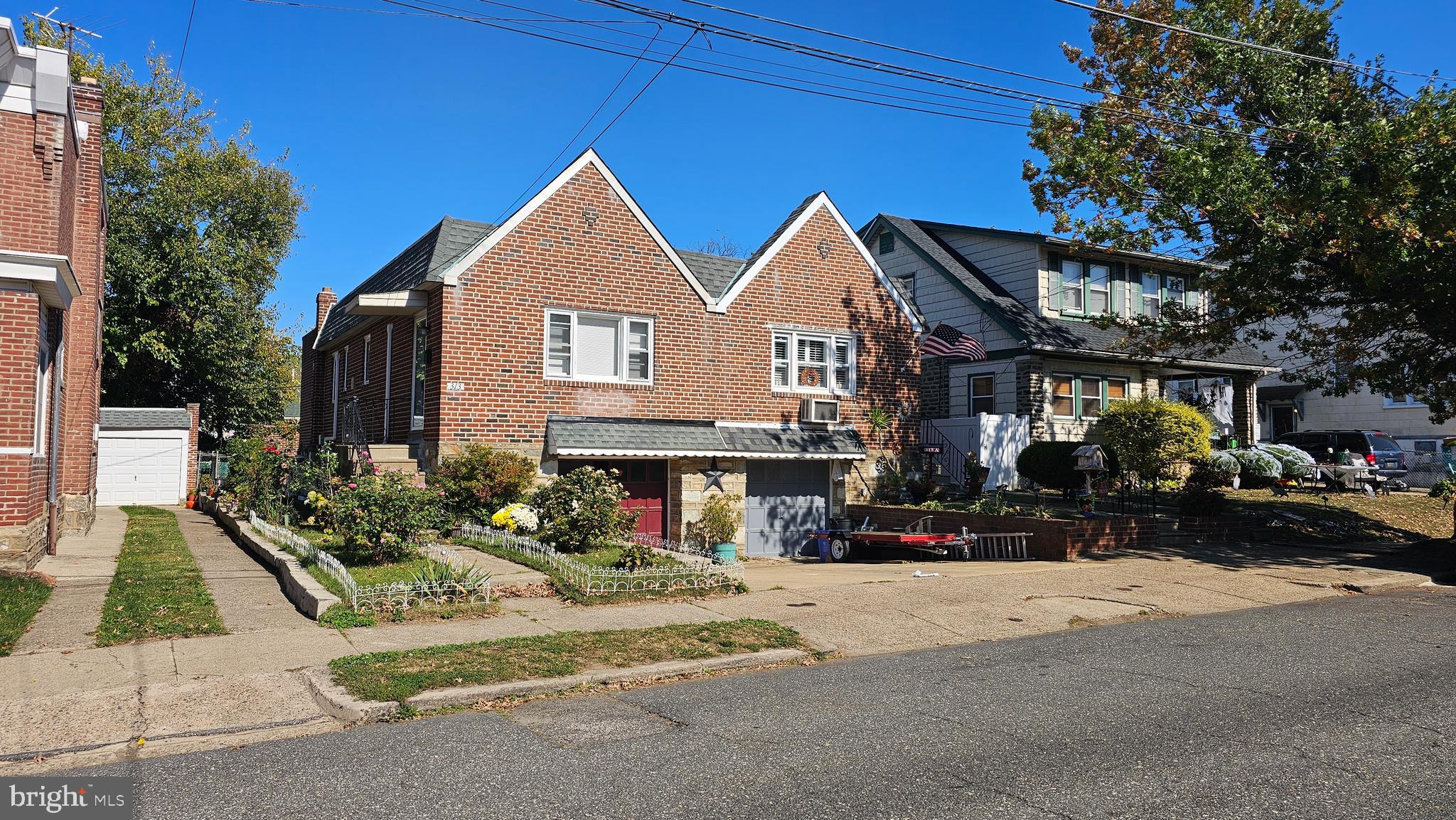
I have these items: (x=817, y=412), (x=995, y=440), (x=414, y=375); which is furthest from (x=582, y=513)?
(x=995, y=440)

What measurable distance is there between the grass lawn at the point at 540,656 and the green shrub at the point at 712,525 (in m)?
9.47

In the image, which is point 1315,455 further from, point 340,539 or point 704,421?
point 340,539

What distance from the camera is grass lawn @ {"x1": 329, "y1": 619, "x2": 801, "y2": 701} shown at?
24.1 feet

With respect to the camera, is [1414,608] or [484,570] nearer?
[1414,608]

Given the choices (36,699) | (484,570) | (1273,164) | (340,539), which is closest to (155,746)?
(36,699)

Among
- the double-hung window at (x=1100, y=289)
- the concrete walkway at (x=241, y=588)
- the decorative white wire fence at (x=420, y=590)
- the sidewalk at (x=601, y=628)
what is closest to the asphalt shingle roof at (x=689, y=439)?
the sidewalk at (x=601, y=628)

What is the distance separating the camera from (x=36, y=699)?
265 inches

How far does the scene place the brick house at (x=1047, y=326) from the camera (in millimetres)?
25562

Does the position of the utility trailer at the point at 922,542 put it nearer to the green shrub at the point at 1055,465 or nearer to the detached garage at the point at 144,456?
the green shrub at the point at 1055,465

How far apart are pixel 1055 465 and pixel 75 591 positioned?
61.6ft

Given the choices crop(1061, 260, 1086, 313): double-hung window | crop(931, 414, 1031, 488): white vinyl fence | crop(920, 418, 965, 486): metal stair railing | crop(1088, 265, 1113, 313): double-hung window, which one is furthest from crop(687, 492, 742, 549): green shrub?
crop(1088, 265, 1113, 313): double-hung window

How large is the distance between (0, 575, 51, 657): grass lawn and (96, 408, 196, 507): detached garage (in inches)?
734

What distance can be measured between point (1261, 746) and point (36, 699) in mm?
8366

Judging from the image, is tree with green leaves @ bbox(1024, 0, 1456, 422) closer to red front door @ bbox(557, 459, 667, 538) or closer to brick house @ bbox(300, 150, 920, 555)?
brick house @ bbox(300, 150, 920, 555)
